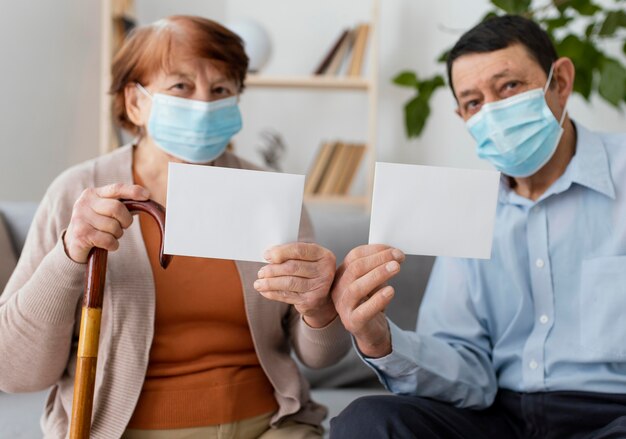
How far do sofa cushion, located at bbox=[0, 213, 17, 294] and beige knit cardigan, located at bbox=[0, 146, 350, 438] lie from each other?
449 mm

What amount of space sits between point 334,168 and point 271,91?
47 cm

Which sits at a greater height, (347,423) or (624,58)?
(624,58)

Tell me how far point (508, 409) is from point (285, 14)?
2.19 m

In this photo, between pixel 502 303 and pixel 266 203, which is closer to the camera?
pixel 266 203

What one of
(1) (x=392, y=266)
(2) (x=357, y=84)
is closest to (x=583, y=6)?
(2) (x=357, y=84)

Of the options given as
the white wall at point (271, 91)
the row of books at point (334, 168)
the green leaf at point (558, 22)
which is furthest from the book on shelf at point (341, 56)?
the green leaf at point (558, 22)

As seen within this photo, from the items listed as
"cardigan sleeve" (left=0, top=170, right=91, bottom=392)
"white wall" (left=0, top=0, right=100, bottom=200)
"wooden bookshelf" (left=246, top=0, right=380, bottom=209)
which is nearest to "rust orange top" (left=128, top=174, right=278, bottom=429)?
"cardigan sleeve" (left=0, top=170, right=91, bottom=392)

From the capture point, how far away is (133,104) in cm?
140

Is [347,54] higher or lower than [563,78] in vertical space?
higher

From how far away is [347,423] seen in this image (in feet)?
3.59

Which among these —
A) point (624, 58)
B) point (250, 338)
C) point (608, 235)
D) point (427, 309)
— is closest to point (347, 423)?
point (250, 338)

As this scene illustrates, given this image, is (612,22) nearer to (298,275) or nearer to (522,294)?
(522,294)

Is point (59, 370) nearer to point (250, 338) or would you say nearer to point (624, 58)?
point (250, 338)

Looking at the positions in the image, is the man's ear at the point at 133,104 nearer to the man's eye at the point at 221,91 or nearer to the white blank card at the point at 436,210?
the man's eye at the point at 221,91
